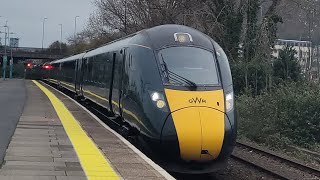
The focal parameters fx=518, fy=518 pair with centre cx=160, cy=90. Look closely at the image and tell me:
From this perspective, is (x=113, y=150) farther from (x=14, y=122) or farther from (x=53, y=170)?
(x=14, y=122)

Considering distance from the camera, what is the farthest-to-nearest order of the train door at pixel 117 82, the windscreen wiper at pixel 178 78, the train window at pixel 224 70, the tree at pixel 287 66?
the tree at pixel 287 66 → the train door at pixel 117 82 → the train window at pixel 224 70 → the windscreen wiper at pixel 178 78

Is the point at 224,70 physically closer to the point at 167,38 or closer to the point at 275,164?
the point at 167,38

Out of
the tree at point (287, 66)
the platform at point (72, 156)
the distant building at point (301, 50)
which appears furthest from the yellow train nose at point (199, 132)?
the distant building at point (301, 50)

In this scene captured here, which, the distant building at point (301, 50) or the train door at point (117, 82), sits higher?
the distant building at point (301, 50)

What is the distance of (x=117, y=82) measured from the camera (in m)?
13.6

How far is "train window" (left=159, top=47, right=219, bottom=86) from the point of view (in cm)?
A: 1055

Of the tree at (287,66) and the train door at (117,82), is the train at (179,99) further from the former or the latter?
the tree at (287,66)

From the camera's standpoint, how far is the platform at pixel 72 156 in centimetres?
746

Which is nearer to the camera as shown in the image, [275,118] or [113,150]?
[113,150]

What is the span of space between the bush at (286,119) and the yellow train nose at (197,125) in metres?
9.49

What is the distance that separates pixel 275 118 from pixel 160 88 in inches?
449

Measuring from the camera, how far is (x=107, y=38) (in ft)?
185

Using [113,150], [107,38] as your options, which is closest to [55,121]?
[113,150]

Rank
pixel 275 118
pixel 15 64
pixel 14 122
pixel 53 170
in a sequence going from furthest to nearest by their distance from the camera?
pixel 15 64 → pixel 275 118 → pixel 14 122 → pixel 53 170
